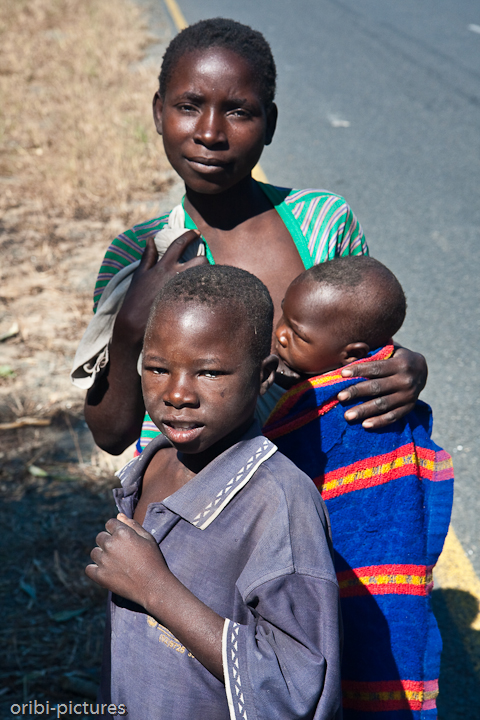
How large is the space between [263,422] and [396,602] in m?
0.53

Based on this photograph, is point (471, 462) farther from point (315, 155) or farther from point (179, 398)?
point (315, 155)

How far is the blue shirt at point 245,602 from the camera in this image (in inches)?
→ 46.5

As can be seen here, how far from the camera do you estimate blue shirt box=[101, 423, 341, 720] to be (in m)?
1.18

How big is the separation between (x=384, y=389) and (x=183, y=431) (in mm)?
564

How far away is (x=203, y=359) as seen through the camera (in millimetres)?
1341

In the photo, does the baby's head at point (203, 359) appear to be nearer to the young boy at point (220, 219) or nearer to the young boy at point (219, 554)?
the young boy at point (219, 554)

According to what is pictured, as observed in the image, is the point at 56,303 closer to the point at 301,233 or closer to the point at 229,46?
the point at 301,233

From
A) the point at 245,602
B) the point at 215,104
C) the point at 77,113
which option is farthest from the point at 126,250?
the point at 77,113

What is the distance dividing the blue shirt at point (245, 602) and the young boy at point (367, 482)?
0.27 metres

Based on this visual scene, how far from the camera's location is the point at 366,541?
5.53 feet

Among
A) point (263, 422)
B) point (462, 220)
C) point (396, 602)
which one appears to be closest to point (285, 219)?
point (263, 422)

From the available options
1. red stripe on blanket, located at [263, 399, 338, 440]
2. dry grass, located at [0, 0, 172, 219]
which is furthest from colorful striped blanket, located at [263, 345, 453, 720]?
dry grass, located at [0, 0, 172, 219]

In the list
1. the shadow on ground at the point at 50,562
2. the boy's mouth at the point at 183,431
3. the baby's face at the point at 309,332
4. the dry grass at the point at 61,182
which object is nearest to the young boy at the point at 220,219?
the baby's face at the point at 309,332

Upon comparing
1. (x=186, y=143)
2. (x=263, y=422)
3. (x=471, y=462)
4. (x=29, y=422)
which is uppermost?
(x=186, y=143)
